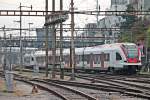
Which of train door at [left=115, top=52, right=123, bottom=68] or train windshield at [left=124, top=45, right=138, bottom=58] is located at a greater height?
train windshield at [left=124, top=45, right=138, bottom=58]

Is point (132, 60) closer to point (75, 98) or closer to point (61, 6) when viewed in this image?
point (61, 6)

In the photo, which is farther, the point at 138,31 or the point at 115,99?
the point at 138,31

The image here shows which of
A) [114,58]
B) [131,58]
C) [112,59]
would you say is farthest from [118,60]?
[131,58]

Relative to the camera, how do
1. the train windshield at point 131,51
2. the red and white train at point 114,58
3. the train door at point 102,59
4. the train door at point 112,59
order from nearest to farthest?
the red and white train at point 114,58
the train windshield at point 131,51
the train door at point 112,59
the train door at point 102,59

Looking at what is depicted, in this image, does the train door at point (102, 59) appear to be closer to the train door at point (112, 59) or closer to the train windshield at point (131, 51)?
the train door at point (112, 59)

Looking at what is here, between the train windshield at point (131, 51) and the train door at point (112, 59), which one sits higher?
the train windshield at point (131, 51)

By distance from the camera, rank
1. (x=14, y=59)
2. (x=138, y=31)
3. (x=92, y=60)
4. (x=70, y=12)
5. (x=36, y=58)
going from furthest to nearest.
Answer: (x=14, y=59)
(x=138, y=31)
(x=36, y=58)
(x=92, y=60)
(x=70, y=12)

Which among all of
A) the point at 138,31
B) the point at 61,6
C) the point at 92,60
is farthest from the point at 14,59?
the point at 61,6

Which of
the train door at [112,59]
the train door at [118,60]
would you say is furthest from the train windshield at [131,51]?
the train door at [112,59]

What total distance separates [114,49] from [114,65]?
5.25 ft

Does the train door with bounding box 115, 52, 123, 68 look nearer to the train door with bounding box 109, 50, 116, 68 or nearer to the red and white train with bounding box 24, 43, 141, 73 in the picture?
the red and white train with bounding box 24, 43, 141, 73

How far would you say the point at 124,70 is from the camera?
165 ft

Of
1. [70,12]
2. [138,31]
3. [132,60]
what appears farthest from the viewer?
[138,31]

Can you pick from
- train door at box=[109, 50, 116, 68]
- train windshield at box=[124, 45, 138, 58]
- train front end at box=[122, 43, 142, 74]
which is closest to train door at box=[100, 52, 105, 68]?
train door at box=[109, 50, 116, 68]
